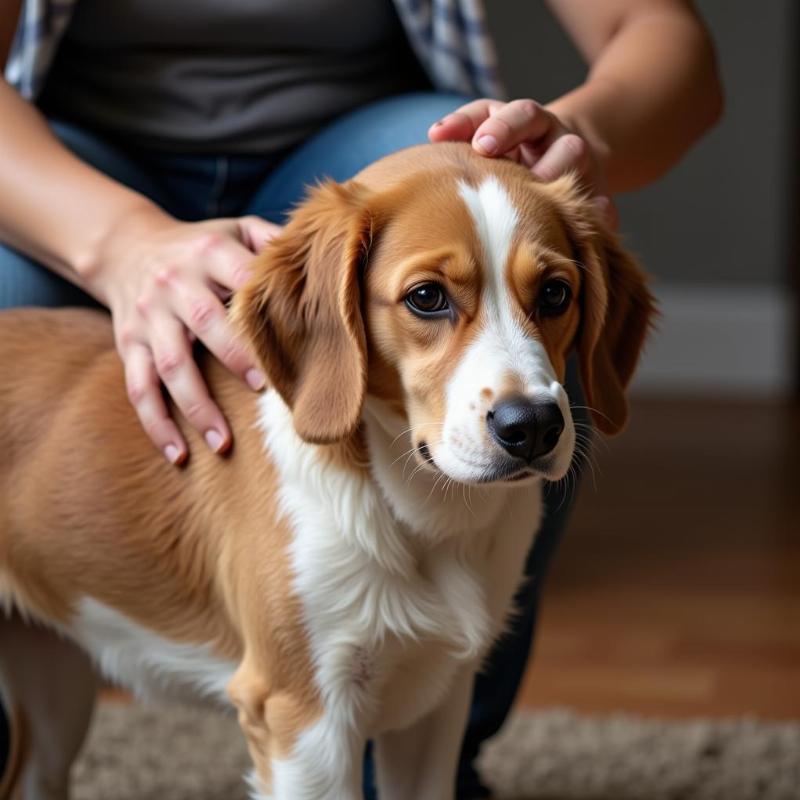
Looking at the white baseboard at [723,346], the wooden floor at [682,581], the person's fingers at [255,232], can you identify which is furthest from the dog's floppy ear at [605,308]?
the white baseboard at [723,346]

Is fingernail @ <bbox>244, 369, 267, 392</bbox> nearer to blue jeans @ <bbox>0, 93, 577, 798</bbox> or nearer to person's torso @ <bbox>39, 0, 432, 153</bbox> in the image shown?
blue jeans @ <bbox>0, 93, 577, 798</bbox>

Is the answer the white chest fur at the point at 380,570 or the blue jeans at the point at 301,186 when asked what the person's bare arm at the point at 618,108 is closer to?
the blue jeans at the point at 301,186

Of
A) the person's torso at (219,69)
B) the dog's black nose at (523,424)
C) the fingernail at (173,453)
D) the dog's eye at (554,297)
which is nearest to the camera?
the dog's black nose at (523,424)

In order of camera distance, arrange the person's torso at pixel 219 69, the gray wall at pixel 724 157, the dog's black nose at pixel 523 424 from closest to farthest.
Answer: the dog's black nose at pixel 523 424 < the person's torso at pixel 219 69 < the gray wall at pixel 724 157

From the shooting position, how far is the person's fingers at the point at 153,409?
3.84ft

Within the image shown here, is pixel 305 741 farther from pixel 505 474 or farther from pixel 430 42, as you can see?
pixel 430 42

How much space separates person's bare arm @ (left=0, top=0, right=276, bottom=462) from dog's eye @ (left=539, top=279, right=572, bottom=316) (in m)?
0.24

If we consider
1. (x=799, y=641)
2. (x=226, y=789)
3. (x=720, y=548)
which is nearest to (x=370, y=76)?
(x=226, y=789)

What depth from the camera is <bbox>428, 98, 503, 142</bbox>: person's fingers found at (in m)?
1.15

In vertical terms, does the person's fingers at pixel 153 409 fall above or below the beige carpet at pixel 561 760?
above

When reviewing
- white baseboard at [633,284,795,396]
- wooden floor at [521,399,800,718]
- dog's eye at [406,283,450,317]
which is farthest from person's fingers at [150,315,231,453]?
white baseboard at [633,284,795,396]

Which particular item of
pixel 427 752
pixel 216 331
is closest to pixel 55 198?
pixel 216 331

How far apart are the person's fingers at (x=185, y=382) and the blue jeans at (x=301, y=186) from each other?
25cm

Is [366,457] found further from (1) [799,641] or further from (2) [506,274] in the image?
(1) [799,641]
